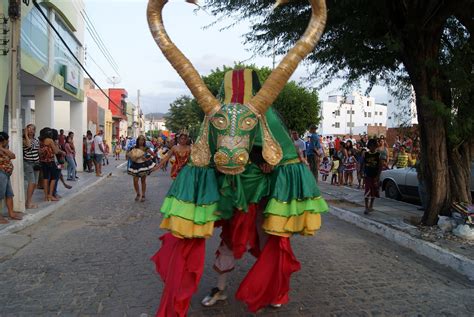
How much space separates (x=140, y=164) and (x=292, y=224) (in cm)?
776

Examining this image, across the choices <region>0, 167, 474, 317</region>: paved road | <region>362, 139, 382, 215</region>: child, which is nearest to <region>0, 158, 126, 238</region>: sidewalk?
<region>0, 167, 474, 317</region>: paved road

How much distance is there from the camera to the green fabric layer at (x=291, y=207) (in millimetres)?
3324

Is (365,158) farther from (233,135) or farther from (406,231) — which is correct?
(233,135)

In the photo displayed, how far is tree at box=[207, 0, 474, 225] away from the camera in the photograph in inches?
248

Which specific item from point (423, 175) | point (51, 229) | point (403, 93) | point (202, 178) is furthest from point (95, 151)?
point (202, 178)

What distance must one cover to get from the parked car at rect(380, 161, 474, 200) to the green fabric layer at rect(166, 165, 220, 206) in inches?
310

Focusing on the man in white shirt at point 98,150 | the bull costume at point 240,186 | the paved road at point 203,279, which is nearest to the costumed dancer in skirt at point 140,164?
the paved road at point 203,279

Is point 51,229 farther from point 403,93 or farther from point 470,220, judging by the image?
point 403,93

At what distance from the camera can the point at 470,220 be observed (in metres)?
6.30

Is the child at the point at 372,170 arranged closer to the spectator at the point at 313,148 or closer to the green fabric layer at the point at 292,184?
the spectator at the point at 313,148

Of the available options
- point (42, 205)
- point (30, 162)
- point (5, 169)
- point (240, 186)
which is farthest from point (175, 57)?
point (42, 205)

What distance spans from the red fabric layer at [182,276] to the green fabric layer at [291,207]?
605 mm

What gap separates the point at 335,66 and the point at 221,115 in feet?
23.4

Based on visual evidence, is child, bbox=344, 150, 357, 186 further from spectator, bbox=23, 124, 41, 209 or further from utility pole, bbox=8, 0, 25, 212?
utility pole, bbox=8, 0, 25, 212
